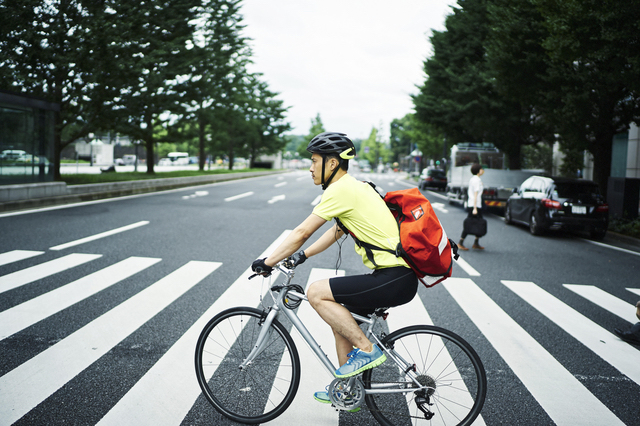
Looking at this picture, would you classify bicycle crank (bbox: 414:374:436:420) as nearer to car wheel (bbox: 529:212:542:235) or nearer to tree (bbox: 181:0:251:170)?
car wheel (bbox: 529:212:542:235)

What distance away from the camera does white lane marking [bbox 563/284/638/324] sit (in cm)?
573

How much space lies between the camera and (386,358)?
114 inches

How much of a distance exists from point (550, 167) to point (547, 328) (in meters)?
33.4

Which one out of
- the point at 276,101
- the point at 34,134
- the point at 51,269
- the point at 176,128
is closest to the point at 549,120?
the point at 51,269

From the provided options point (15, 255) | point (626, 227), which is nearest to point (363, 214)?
point (15, 255)

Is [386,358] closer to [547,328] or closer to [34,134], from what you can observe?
[547,328]

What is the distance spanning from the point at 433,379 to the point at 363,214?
3.64ft

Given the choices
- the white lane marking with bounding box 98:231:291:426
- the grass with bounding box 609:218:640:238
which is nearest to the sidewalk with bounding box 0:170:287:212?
the white lane marking with bounding box 98:231:291:426

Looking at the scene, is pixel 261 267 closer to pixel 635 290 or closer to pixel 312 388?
pixel 312 388

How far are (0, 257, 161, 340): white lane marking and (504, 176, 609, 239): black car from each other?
365 inches

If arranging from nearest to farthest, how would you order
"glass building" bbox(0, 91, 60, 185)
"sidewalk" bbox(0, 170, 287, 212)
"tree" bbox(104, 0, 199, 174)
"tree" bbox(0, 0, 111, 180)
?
1. "sidewalk" bbox(0, 170, 287, 212)
2. "glass building" bbox(0, 91, 60, 185)
3. "tree" bbox(0, 0, 111, 180)
4. "tree" bbox(104, 0, 199, 174)

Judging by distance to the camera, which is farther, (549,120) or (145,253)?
(549,120)

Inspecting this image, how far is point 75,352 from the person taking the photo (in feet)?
13.6

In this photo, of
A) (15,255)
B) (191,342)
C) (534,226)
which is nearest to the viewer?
(191,342)
